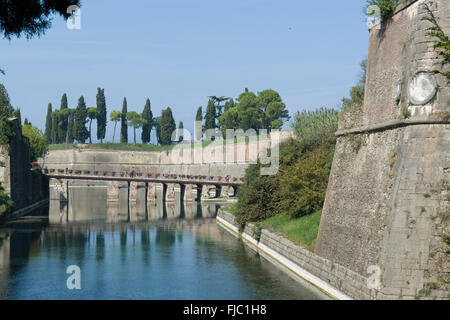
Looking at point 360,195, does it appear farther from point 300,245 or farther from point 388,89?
point 300,245

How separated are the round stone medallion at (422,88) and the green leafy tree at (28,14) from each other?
284 inches

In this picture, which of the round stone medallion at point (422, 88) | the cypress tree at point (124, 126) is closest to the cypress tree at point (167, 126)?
the cypress tree at point (124, 126)

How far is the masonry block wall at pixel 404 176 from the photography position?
11.0 metres

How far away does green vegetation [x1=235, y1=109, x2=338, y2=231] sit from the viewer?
21.4m

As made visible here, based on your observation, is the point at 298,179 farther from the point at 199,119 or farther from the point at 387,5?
the point at 199,119

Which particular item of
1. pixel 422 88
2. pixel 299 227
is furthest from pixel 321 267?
pixel 422 88

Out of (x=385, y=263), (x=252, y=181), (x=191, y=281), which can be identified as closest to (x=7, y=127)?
(x=252, y=181)

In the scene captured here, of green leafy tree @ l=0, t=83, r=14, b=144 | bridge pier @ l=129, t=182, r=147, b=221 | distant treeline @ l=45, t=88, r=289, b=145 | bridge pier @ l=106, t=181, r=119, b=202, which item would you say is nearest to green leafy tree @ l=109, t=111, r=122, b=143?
distant treeline @ l=45, t=88, r=289, b=145

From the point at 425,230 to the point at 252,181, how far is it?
16381 mm

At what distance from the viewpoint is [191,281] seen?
17703 mm

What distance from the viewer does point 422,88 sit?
461 inches

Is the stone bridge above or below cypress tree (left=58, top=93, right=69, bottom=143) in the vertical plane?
below

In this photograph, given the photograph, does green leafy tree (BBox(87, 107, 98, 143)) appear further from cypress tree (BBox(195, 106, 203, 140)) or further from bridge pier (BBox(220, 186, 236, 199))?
bridge pier (BBox(220, 186, 236, 199))

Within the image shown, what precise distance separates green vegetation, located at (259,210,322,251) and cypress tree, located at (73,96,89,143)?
60.0 m
